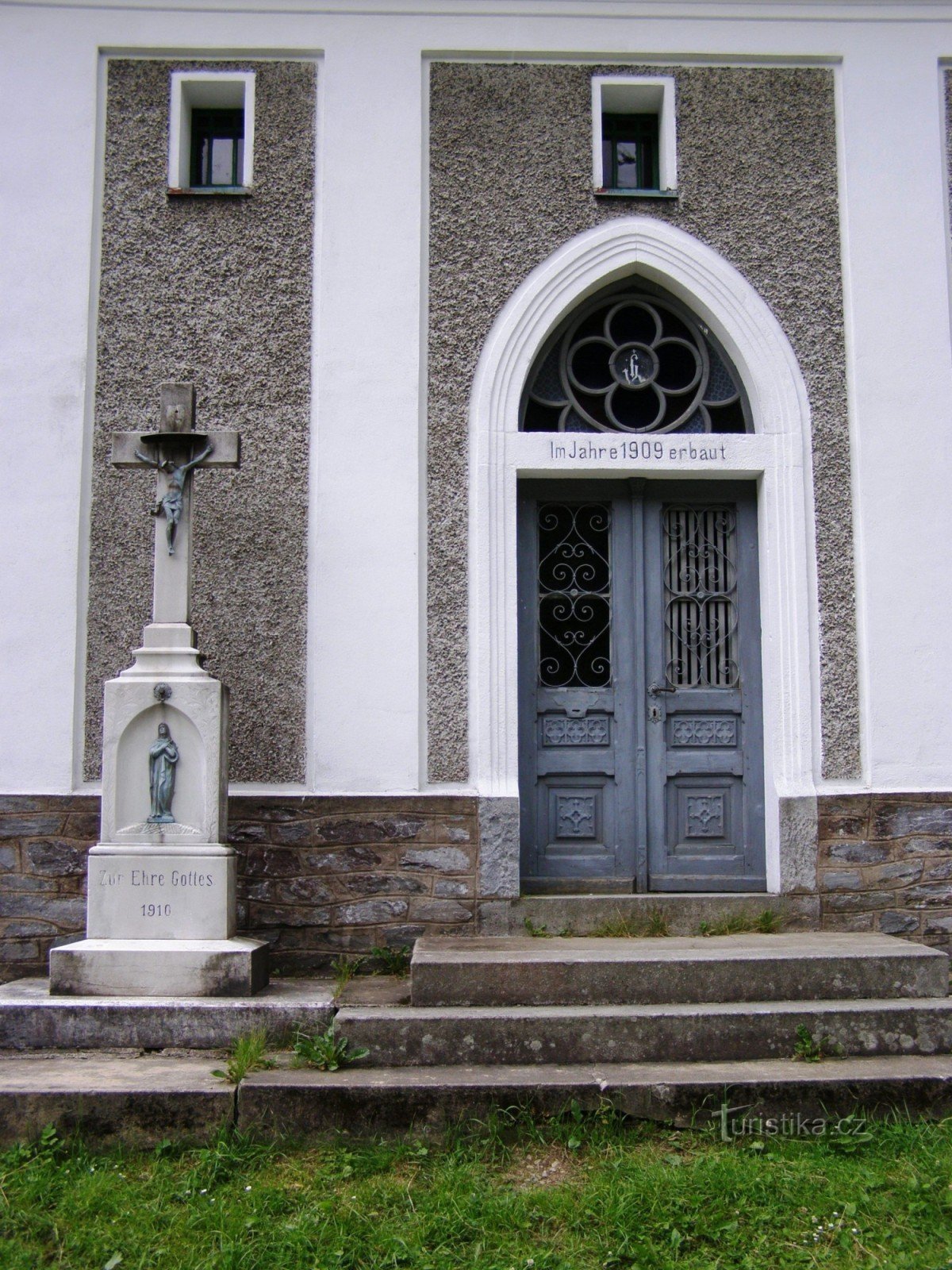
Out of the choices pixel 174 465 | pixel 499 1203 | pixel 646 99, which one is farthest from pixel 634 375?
pixel 499 1203

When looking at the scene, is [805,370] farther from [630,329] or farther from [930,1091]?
[930,1091]

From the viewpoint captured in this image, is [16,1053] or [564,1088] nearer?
[564,1088]

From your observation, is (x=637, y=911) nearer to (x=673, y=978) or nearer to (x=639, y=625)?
(x=673, y=978)

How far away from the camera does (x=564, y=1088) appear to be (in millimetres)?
4297

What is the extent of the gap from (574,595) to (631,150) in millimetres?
2647

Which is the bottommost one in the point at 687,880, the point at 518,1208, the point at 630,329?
the point at 518,1208

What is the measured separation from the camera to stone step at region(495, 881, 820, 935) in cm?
585

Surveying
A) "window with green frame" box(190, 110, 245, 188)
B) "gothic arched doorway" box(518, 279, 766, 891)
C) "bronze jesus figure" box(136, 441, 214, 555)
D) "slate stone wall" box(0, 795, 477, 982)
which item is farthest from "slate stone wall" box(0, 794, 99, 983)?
"window with green frame" box(190, 110, 245, 188)

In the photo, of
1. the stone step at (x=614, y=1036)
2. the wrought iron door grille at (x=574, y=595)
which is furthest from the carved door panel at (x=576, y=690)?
the stone step at (x=614, y=1036)

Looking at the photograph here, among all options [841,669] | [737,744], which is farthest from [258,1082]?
[841,669]

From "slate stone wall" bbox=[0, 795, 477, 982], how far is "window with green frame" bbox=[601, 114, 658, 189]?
12.2 feet

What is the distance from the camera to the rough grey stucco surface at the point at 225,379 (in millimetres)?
6102

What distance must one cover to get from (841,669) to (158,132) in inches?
187

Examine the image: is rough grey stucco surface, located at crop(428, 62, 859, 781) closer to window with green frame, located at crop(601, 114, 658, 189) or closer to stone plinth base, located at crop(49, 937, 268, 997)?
window with green frame, located at crop(601, 114, 658, 189)
